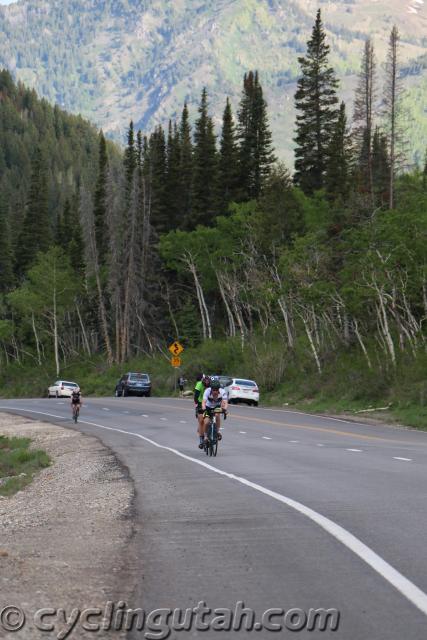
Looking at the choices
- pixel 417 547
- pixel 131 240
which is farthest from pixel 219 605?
pixel 131 240

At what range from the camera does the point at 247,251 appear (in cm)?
6512

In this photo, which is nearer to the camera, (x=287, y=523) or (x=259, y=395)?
(x=287, y=523)

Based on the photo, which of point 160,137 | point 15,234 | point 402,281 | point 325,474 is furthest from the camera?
point 15,234

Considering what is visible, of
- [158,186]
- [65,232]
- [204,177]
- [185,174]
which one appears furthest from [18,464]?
[65,232]

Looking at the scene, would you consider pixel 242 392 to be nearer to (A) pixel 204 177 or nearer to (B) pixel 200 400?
(B) pixel 200 400

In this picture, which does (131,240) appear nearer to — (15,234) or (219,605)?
(15,234)

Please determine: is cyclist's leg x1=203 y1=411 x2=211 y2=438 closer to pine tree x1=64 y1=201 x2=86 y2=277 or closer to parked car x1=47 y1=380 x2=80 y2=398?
parked car x1=47 y1=380 x2=80 y2=398

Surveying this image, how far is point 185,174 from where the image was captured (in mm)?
92312

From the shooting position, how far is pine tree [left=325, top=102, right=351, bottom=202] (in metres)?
70.2

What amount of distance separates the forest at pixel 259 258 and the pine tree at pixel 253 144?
6.7 inches

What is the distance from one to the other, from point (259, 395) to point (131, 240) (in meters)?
28.1

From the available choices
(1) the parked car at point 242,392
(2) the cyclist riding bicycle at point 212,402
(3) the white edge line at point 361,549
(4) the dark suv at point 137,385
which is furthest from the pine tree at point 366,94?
(3) the white edge line at point 361,549

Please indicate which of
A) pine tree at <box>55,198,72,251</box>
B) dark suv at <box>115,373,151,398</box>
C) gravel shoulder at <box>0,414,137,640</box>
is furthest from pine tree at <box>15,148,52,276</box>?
gravel shoulder at <box>0,414,137,640</box>

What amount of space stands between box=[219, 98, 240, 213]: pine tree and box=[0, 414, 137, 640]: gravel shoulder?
64412 millimetres
